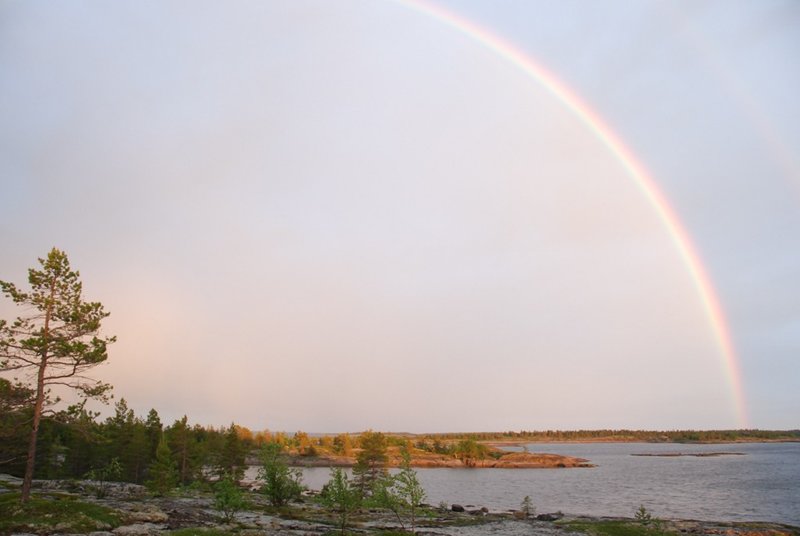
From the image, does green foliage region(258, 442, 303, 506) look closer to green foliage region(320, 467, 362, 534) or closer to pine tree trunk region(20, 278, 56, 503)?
green foliage region(320, 467, 362, 534)

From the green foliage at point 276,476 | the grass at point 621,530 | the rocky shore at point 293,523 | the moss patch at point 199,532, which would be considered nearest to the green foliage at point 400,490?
the rocky shore at point 293,523

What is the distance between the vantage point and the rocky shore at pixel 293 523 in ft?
122

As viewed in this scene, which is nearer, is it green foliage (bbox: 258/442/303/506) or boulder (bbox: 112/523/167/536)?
boulder (bbox: 112/523/167/536)

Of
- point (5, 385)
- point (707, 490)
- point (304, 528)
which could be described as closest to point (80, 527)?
point (5, 385)

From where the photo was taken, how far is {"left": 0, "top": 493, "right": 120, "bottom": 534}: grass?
113 feet

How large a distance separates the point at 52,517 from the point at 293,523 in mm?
21645

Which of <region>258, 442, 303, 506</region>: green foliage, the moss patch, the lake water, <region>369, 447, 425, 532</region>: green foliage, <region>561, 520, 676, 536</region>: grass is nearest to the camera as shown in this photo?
the moss patch

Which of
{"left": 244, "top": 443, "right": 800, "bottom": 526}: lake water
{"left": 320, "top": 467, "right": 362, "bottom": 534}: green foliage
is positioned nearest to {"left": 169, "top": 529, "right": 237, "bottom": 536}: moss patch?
{"left": 320, "top": 467, "right": 362, "bottom": 534}: green foliage

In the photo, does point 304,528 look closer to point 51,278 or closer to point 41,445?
point 51,278

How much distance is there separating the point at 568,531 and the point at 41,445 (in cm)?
8612

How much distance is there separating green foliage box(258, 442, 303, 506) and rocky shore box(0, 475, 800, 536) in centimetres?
186

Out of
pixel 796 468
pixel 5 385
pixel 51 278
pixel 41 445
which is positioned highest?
pixel 51 278

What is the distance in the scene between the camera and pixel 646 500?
8856cm

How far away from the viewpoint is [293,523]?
5081 centimetres
